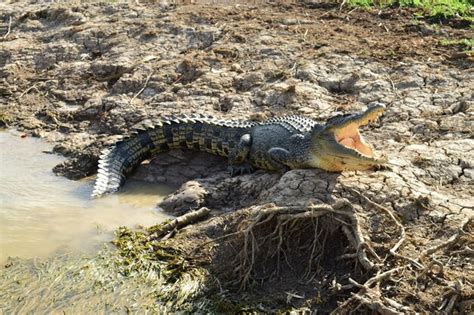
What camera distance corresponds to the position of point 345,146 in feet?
17.4

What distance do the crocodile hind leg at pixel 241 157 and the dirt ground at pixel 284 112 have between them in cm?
17

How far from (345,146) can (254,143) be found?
1.30 metres

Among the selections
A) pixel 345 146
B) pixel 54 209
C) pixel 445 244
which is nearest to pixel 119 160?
pixel 54 209

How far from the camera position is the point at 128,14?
10062mm

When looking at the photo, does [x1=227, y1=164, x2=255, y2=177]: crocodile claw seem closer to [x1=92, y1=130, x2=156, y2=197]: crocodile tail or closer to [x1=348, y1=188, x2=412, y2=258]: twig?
[x1=92, y1=130, x2=156, y2=197]: crocodile tail

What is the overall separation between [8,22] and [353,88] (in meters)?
6.60

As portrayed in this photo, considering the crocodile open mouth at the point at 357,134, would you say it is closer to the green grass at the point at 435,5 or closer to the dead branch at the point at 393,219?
the dead branch at the point at 393,219

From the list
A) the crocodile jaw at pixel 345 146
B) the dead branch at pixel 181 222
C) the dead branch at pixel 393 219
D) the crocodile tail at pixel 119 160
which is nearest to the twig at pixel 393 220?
the dead branch at pixel 393 219

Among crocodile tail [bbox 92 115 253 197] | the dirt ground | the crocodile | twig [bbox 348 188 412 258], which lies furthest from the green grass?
twig [bbox 348 188 412 258]

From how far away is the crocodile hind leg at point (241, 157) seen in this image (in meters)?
6.38

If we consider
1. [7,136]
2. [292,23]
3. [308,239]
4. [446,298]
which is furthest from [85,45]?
[446,298]

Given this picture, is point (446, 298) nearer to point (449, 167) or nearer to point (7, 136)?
point (449, 167)

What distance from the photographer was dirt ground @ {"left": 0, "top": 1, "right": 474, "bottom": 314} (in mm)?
4281

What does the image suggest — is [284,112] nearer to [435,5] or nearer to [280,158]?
[280,158]
